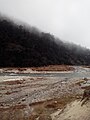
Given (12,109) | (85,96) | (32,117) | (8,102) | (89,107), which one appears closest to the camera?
(89,107)

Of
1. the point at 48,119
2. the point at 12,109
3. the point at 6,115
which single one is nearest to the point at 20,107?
the point at 12,109

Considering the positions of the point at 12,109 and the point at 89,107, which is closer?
the point at 89,107

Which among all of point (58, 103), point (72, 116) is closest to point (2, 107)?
point (58, 103)

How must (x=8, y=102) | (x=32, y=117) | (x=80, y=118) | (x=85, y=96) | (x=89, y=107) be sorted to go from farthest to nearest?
1. (x=8, y=102)
2. (x=85, y=96)
3. (x=32, y=117)
4. (x=89, y=107)
5. (x=80, y=118)

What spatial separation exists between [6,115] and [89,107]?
11221mm

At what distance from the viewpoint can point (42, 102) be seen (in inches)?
1797

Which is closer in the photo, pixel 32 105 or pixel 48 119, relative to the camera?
pixel 48 119

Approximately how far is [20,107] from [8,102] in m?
5.96

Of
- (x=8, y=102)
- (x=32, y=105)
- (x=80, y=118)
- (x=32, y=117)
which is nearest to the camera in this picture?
(x=80, y=118)

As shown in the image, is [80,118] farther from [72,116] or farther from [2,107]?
[2,107]

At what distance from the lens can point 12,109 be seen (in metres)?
40.0

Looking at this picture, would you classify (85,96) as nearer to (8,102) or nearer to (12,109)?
(12,109)

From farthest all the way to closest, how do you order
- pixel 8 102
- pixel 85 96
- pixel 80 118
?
pixel 8 102 < pixel 85 96 < pixel 80 118

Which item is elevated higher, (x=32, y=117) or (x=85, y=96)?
(x=85, y=96)
